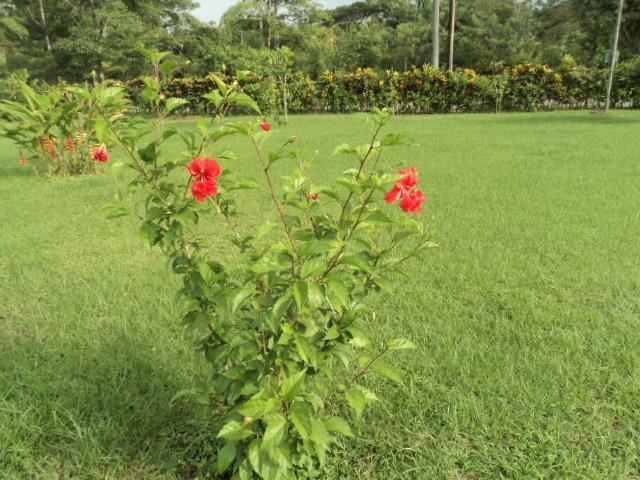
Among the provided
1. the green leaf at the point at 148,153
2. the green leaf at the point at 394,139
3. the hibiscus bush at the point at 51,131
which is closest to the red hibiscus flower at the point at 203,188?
the green leaf at the point at 148,153

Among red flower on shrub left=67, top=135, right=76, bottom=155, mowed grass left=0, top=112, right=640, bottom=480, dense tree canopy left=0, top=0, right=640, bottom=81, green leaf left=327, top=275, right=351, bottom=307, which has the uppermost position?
dense tree canopy left=0, top=0, right=640, bottom=81

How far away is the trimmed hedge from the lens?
43.2 feet

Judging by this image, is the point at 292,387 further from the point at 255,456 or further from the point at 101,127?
the point at 101,127

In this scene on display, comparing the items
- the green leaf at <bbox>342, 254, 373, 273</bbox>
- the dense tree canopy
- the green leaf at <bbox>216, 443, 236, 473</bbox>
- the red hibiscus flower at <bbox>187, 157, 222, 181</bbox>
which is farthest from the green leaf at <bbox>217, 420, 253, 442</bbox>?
the dense tree canopy

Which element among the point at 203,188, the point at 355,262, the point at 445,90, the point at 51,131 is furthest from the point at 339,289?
the point at 445,90

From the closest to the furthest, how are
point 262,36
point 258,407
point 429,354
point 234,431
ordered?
point 258,407 → point 234,431 → point 429,354 → point 262,36

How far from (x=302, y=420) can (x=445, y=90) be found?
1550cm

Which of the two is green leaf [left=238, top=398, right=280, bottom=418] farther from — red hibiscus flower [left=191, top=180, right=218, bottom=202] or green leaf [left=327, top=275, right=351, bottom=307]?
red hibiscus flower [left=191, top=180, right=218, bottom=202]

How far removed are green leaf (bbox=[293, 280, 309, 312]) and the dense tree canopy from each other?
19843 mm

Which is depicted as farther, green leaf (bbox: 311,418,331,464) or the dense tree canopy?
the dense tree canopy

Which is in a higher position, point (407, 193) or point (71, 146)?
point (407, 193)

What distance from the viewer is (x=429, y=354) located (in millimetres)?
2055

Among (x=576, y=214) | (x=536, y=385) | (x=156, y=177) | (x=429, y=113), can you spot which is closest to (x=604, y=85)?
(x=429, y=113)

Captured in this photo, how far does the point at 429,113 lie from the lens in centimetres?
1538
